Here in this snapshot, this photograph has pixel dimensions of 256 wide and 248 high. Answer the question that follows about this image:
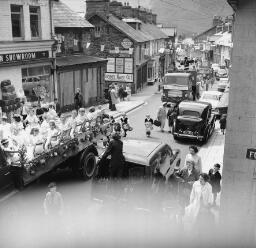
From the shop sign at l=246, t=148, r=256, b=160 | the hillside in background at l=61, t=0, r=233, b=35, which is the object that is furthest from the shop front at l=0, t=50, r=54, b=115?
the hillside in background at l=61, t=0, r=233, b=35

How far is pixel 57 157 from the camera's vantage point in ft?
31.0

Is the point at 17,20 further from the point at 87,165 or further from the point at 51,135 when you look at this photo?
the point at 87,165

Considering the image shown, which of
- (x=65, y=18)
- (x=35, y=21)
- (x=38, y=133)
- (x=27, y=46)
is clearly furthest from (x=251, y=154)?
(x=65, y=18)

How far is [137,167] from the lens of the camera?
26.8ft

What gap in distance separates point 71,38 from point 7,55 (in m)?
→ 7.90

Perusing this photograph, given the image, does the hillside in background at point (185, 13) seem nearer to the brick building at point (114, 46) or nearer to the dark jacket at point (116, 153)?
the brick building at point (114, 46)

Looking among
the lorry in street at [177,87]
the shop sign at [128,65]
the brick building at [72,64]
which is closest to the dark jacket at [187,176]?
the brick building at [72,64]

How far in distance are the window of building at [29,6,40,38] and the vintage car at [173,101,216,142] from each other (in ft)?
29.5

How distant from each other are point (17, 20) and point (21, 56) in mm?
1863

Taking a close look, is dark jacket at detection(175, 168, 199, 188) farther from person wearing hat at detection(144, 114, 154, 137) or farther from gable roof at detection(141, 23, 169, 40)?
gable roof at detection(141, 23, 169, 40)

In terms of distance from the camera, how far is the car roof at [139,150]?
26.9 feet

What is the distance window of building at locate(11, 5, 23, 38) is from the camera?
17.9 m

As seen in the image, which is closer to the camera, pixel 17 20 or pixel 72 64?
pixel 17 20

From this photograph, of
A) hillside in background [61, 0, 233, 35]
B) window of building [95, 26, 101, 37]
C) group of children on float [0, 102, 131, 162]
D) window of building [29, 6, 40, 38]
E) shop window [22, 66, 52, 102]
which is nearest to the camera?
group of children on float [0, 102, 131, 162]
